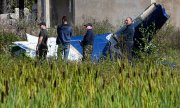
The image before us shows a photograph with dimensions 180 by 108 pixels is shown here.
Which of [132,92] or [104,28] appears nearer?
[132,92]

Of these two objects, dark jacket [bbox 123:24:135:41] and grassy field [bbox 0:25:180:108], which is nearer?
grassy field [bbox 0:25:180:108]

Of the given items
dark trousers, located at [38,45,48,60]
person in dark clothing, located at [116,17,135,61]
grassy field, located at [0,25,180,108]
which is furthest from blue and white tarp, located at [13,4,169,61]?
grassy field, located at [0,25,180,108]

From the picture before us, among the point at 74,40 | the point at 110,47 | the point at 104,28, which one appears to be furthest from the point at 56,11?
the point at 110,47

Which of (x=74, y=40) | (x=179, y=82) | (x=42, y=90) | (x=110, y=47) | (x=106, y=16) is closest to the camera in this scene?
(x=42, y=90)

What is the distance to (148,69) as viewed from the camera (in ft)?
24.8

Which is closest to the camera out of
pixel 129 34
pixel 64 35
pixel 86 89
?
pixel 86 89

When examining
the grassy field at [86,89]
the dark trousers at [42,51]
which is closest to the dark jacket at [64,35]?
the dark trousers at [42,51]

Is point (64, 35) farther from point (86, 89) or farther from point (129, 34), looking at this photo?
point (86, 89)

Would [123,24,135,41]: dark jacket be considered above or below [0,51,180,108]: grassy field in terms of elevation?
above

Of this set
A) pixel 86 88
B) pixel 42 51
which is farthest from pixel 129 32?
pixel 86 88

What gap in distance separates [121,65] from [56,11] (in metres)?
23.7

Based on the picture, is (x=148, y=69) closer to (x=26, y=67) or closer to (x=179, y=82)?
(x=179, y=82)

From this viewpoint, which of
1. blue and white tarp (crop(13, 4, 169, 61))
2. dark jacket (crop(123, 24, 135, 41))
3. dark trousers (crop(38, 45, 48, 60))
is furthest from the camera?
blue and white tarp (crop(13, 4, 169, 61))

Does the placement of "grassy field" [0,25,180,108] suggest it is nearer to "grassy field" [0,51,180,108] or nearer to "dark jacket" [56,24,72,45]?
"grassy field" [0,51,180,108]
